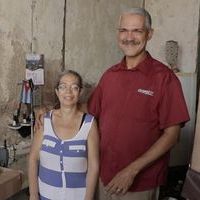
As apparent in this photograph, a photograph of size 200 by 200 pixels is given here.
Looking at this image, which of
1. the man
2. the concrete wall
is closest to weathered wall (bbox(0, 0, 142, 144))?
the concrete wall

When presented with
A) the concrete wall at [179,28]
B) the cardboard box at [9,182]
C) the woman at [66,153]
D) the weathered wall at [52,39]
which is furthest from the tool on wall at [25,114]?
the concrete wall at [179,28]

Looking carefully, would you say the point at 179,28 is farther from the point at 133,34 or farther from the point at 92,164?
the point at 92,164

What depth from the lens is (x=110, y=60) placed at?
333cm

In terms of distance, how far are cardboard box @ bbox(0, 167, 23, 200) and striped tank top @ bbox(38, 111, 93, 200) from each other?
0.16 m

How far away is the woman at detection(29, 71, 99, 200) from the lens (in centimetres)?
169

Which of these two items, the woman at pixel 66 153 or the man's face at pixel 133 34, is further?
the man's face at pixel 133 34

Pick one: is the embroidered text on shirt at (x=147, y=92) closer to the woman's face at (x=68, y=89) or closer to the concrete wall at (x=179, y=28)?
the woman's face at (x=68, y=89)

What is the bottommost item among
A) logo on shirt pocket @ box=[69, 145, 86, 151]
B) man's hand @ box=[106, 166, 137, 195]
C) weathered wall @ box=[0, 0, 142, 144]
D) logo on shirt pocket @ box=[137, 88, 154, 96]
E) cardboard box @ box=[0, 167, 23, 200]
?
cardboard box @ box=[0, 167, 23, 200]

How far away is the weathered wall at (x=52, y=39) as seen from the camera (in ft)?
7.26

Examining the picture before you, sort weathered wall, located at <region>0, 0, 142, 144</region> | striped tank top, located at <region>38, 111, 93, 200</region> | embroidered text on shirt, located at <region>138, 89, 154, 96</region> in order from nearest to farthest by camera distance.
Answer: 1. striped tank top, located at <region>38, 111, 93, 200</region>
2. embroidered text on shirt, located at <region>138, 89, 154, 96</region>
3. weathered wall, located at <region>0, 0, 142, 144</region>

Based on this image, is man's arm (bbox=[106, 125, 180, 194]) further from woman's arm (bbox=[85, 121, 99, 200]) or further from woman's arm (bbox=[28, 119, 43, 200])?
woman's arm (bbox=[28, 119, 43, 200])

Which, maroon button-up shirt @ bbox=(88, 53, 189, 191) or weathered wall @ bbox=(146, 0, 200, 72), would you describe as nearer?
maroon button-up shirt @ bbox=(88, 53, 189, 191)

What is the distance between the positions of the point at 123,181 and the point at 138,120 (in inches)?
11.8

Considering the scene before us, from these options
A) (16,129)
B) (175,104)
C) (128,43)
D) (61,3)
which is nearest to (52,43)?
(61,3)
